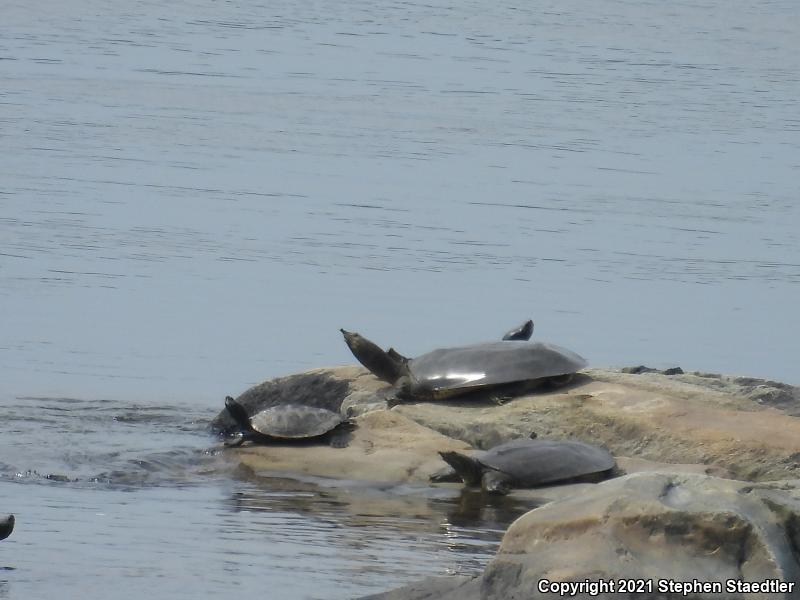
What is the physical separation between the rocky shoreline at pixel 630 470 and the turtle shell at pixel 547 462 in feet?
0.22

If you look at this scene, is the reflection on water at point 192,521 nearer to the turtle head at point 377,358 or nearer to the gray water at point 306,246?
the gray water at point 306,246

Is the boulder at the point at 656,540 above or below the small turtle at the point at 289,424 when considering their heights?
above

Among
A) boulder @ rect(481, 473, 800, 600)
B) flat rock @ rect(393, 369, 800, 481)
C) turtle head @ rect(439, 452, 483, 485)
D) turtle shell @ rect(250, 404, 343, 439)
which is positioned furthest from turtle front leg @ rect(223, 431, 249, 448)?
boulder @ rect(481, 473, 800, 600)

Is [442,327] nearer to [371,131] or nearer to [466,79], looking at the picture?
[371,131]

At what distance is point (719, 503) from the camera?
18.0 feet

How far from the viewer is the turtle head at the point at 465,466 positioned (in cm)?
863

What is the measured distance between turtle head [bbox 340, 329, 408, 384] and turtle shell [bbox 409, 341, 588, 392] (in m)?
0.23

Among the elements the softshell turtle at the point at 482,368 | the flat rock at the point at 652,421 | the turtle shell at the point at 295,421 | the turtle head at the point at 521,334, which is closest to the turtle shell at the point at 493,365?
the softshell turtle at the point at 482,368

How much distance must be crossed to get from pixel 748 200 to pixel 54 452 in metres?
10.6


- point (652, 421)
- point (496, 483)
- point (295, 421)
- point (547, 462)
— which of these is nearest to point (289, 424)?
point (295, 421)

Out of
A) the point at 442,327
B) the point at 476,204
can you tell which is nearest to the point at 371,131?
the point at 476,204

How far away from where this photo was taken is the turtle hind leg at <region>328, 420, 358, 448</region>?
9.41 meters

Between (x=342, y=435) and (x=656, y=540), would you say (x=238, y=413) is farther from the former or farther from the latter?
Answer: (x=656, y=540)

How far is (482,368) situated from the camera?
9.71 metres
